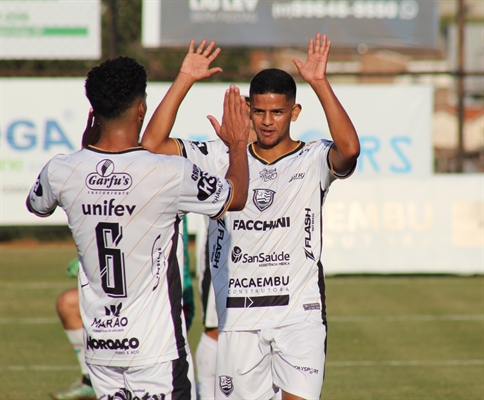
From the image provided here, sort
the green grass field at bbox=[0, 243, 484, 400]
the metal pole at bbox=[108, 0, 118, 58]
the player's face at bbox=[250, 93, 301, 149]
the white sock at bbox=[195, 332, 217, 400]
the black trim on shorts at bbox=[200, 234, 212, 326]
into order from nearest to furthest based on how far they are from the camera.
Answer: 1. the player's face at bbox=[250, 93, 301, 149]
2. the white sock at bbox=[195, 332, 217, 400]
3. the black trim on shorts at bbox=[200, 234, 212, 326]
4. the green grass field at bbox=[0, 243, 484, 400]
5. the metal pole at bbox=[108, 0, 118, 58]

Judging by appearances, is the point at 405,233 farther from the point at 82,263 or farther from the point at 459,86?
the point at 82,263

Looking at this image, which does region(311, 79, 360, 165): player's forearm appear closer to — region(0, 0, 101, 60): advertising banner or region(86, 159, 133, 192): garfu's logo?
region(86, 159, 133, 192): garfu's logo

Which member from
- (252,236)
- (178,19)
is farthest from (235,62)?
(252,236)

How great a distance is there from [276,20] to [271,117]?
10.5m

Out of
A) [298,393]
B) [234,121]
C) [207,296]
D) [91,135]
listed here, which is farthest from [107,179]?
[207,296]

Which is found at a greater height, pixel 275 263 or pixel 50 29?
pixel 50 29

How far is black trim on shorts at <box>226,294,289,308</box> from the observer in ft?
15.6

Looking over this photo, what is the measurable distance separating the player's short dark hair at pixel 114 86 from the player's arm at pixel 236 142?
51 cm

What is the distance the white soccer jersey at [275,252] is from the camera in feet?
15.6

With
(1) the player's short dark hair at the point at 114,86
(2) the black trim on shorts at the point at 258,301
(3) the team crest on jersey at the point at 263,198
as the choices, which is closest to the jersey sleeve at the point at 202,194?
(1) the player's short dark hair at the point at 114,86

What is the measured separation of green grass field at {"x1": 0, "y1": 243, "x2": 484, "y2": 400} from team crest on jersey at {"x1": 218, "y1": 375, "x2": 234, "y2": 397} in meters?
2.32

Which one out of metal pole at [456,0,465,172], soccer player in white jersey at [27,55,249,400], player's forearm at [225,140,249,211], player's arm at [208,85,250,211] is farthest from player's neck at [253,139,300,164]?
metal pole at [456,0,465,172]

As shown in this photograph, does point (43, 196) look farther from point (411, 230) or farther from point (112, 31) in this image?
Result: point (112, 31)

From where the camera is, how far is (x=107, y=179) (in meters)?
3.74
